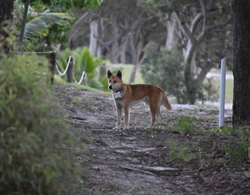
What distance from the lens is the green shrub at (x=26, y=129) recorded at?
5.06 metres

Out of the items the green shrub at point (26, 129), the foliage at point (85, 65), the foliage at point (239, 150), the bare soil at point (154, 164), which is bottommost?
the bare soil at point (154, 164)

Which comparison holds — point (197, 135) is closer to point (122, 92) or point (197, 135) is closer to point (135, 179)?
point (122, 92)

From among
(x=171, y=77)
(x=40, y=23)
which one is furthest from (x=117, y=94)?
(x=171, y=77)

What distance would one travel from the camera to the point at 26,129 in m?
5.10

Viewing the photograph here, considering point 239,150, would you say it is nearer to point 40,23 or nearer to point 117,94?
point 117,94

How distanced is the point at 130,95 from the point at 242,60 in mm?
2233

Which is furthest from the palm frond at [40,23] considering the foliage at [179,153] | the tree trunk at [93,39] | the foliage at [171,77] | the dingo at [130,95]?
the tree trunk at [93,39]

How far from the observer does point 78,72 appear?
27.6m

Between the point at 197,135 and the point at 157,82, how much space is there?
2561 centimetres

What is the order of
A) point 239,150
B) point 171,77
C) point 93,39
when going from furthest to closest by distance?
point 93,39, point 171,77, point 239,150

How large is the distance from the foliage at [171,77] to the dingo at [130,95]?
22.1 metres

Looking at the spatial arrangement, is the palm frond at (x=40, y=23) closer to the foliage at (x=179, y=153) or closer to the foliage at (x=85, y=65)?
the foliage at (x=85, y=65)

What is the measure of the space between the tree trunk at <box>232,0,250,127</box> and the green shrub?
597cm

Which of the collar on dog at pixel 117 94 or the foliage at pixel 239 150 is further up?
the collar on dog at pixel 117 94
